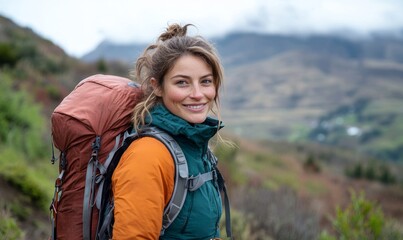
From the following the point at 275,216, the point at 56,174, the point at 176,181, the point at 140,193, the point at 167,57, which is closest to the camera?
the point at 140,193

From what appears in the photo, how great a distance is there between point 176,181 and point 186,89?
454mm

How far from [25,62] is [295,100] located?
553ft

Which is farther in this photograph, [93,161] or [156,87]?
[156,87]

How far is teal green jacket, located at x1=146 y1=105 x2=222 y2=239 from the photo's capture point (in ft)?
6.40

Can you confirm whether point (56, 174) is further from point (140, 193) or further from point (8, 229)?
point (140, 193)

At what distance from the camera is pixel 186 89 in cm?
215

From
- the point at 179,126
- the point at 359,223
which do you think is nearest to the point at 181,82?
the point at 179,126

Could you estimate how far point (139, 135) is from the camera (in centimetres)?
194

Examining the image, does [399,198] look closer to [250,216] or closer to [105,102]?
[250,216]

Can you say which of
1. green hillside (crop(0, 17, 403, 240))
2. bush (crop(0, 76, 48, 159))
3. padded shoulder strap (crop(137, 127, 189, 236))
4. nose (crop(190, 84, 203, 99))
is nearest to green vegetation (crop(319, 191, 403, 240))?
green hillside (crop(0, 17, 403, 240))

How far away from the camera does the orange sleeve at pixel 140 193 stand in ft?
5.80

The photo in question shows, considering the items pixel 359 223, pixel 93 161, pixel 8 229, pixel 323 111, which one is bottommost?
pixel 323 111

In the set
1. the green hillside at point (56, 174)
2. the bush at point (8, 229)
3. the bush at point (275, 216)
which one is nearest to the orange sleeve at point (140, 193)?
the green hillside at point (56, 174)

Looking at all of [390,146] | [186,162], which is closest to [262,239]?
[186,162]
